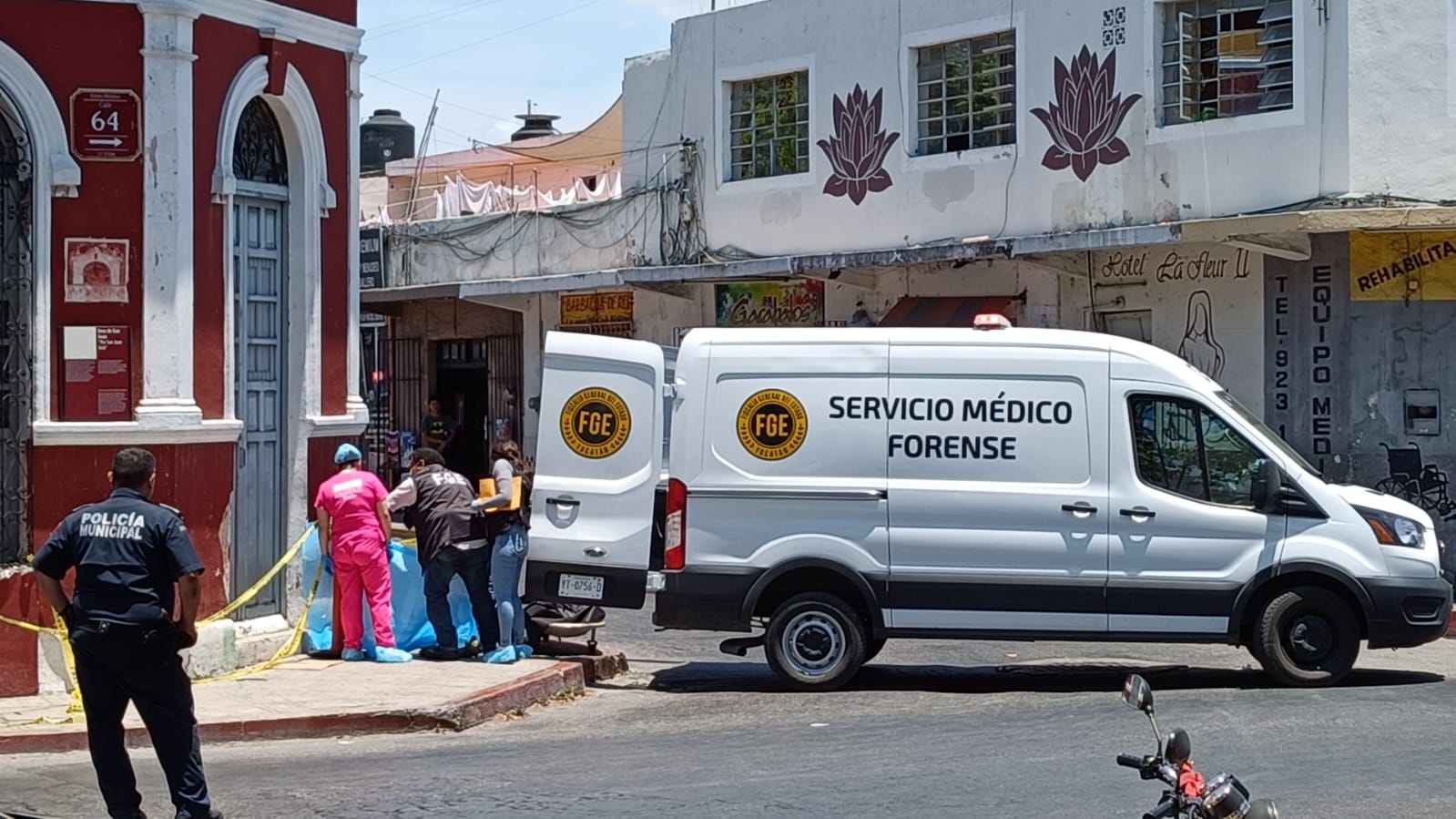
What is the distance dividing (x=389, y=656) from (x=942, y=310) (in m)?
10.0

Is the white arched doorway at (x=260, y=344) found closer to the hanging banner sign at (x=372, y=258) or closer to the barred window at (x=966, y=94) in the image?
the barred window at (x=966, y=94)

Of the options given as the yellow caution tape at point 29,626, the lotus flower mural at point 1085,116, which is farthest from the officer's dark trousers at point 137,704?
the lotus flower mural at point 1085,116

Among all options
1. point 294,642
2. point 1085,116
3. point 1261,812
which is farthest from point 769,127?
point 1261,812

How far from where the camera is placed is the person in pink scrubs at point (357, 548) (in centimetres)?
1275

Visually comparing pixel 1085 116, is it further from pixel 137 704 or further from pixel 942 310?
pixel 137 704

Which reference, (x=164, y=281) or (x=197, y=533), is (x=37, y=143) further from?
(x=197, y=533)

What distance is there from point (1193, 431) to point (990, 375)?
135 cm

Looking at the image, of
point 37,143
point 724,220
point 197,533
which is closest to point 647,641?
point 197,533

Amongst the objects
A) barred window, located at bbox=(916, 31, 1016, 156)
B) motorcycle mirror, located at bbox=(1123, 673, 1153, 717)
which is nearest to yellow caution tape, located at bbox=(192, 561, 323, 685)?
motorcycle mirror, located at bbox=(1123, 673, 1153, 717)

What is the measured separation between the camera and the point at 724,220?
76.7 ft

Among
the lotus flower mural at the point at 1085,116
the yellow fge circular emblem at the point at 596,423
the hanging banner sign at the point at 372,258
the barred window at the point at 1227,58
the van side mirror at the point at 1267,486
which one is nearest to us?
the van side mirror at the point at 1267,486

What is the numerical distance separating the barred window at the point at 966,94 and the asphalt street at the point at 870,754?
29.2ft

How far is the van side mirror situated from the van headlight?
0.55 meters

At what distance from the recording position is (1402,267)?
1723 centimetres
